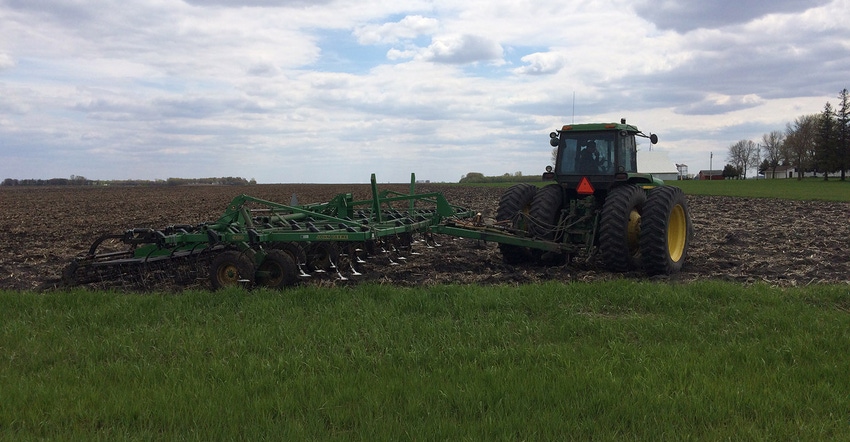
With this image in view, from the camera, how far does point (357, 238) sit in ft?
27.1

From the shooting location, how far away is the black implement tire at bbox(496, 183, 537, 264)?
995cm

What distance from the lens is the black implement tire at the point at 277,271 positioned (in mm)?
8023

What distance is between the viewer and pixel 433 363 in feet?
16.4

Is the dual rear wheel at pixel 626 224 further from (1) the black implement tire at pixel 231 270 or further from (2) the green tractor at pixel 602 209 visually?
(1) the black implement tire at pixel 231 270

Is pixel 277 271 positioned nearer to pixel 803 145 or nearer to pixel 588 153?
pixel 588 153

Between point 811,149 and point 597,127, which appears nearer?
point 597,127

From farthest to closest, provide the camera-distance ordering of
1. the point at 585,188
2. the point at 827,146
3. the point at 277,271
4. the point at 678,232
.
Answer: the point at 827,146 → the point at 678,232 → the point at 585,188 → the point at 277,271

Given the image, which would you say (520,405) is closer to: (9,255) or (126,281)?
(126,281)

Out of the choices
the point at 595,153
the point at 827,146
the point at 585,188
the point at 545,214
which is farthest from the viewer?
the point at 827,146

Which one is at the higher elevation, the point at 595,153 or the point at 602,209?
the point at 595,153

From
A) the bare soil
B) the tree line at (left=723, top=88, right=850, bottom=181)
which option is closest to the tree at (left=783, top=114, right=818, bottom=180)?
the tree line at (left=723, top=88, right=850, bottom=181)

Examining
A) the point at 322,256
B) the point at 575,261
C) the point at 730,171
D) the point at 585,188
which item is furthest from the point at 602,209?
the point at 730,171

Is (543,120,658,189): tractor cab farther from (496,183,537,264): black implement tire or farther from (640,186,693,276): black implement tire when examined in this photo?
(640,186,693,276): black implement tire

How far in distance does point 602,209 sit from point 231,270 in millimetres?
5329
